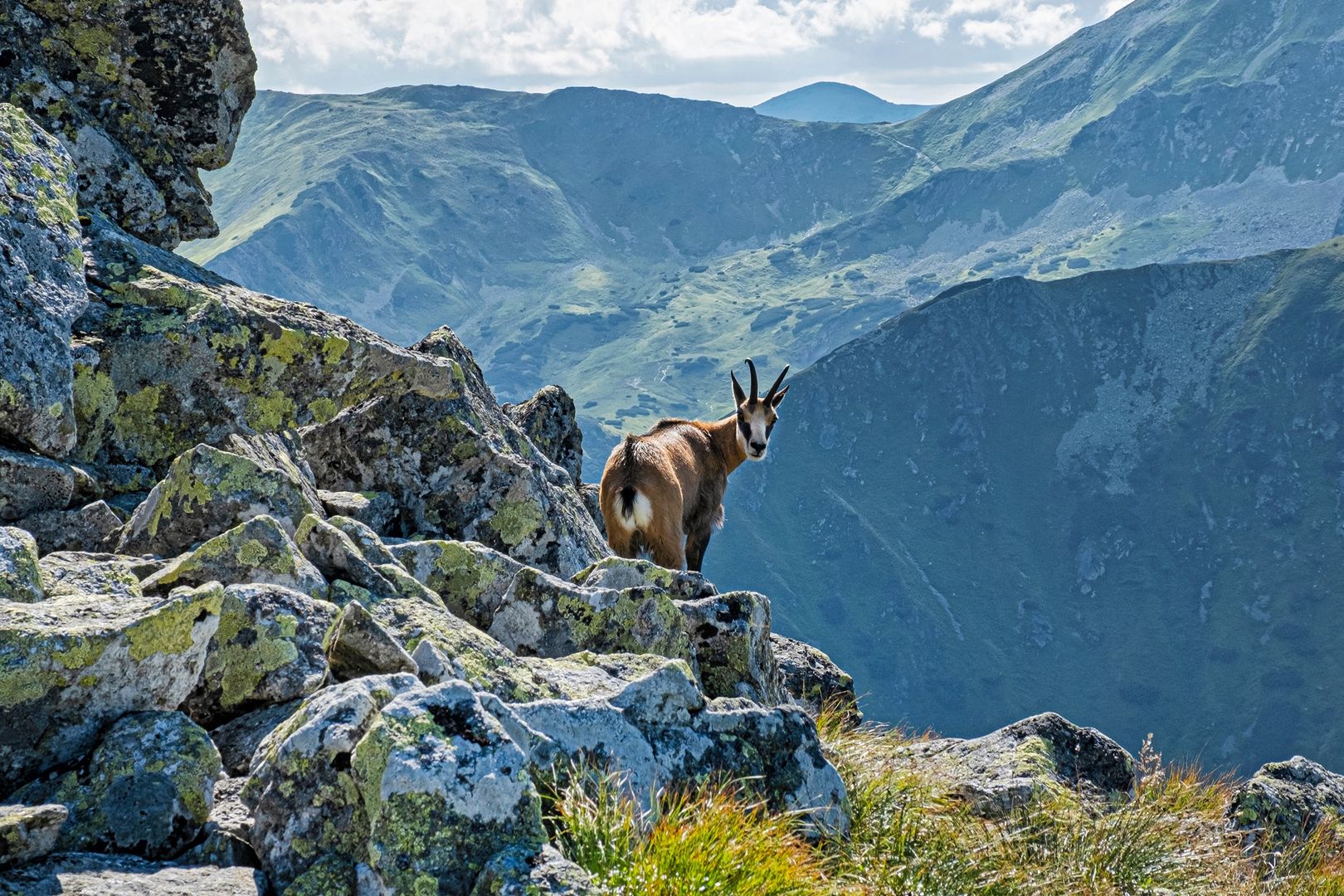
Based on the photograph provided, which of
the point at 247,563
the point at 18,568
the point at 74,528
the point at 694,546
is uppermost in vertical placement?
the point at 18,568

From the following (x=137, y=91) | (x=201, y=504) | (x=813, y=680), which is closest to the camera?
(x=201, y=504)

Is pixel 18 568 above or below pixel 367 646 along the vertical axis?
above

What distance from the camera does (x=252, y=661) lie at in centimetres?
882

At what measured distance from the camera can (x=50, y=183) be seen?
568 inches

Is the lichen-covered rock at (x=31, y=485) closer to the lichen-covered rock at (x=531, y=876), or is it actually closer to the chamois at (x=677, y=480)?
the lichen-covered rock at (x=531, y=876)

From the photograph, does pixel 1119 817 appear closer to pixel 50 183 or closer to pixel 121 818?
pixel 121 818

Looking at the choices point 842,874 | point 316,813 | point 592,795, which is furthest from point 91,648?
point 842,874

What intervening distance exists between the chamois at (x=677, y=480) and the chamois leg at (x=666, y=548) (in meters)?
0.02

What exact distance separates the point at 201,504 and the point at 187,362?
3.96 m

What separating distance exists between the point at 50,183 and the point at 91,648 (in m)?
9.21

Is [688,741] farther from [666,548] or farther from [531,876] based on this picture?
[666,548]

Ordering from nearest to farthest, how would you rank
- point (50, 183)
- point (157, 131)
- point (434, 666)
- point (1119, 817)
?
point (434, 666) → point (1119, 817) → point (50, 183) → point (157, 131)

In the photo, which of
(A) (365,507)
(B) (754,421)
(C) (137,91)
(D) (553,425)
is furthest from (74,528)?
(B) (754,421)

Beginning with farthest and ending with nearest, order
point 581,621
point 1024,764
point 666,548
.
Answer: point 666,548, point 1024,764, point 581,621
